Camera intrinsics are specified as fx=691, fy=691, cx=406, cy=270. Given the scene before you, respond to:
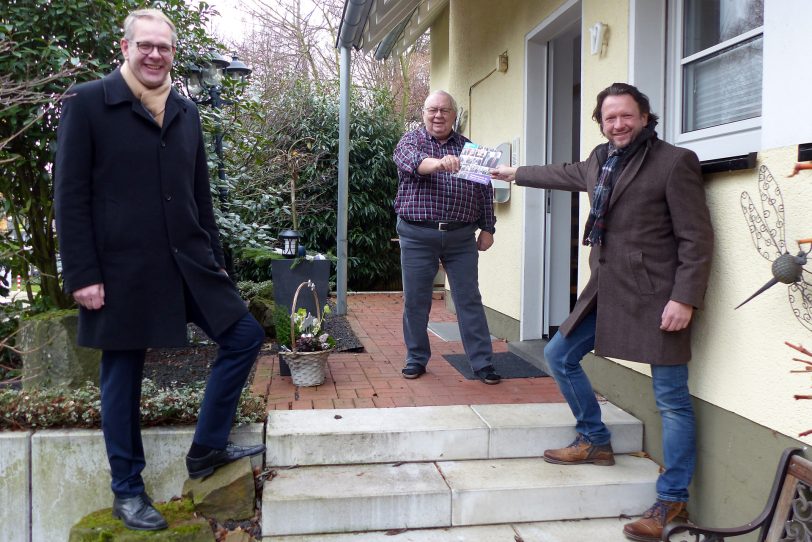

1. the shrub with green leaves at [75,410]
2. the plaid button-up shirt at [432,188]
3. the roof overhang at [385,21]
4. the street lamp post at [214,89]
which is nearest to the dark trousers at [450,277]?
the plaid button-up shirt at [432,188]

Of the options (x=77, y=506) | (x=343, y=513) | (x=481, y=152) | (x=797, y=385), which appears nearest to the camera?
(x=797, y=385)

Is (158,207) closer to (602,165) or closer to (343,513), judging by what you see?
(343,513)

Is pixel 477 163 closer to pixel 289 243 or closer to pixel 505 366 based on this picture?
pixel 505 366

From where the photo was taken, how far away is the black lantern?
5.08 meters

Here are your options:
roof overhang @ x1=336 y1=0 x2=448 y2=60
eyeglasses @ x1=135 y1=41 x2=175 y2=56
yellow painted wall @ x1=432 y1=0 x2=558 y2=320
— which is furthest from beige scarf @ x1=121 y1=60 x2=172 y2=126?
roof overhang @ x1=336 y1=0 x2=448 y2=60

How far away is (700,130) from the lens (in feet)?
11.1

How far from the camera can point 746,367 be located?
109 inches

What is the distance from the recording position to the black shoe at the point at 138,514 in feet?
9.10

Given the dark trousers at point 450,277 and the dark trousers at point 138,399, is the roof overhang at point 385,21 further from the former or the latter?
the dark trousers at point 138,399

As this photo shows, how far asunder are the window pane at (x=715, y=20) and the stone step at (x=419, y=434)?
1914mm

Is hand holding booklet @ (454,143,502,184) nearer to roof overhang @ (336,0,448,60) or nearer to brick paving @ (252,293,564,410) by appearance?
brick paving @ (252,293,564,410)

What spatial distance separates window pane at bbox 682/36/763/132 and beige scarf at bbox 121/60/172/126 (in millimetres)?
2483

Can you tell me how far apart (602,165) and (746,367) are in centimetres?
104

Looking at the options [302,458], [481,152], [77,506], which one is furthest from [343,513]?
[481,152]
